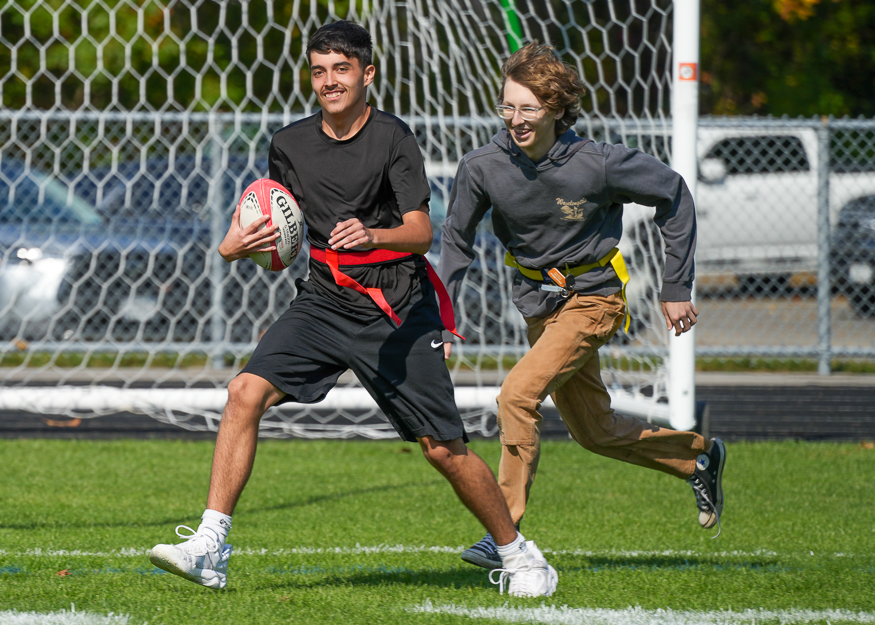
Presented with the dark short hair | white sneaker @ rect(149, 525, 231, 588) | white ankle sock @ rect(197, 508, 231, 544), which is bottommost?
white sneaker @ rect(149, 525, 231, 588)

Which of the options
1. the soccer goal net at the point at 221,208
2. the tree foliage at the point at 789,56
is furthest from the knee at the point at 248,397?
the tree foliage at the point at 789,56

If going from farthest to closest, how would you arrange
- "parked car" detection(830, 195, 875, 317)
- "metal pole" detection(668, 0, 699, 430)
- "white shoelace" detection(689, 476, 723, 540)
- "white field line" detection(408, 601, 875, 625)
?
"parked car" detection(830, 195, 875, 317) < "metal pole" detection(668, 0, 699, 430) < "white shoelace" detection(689, 476, 723, 540) < "white field line" detection(408, 601, 875, 625)

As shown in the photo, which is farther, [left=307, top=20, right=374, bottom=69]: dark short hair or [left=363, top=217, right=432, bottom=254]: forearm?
[left=307, top=20, right=374, bottom=69]: dark short hair

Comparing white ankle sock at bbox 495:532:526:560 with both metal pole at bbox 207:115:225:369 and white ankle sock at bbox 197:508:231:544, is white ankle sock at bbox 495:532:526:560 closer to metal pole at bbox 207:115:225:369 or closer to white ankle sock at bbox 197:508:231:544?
white ankle sock at bbox 197:508:231:544

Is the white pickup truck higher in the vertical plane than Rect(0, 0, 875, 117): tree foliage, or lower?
lower

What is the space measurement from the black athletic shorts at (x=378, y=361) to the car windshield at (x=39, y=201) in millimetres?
5965

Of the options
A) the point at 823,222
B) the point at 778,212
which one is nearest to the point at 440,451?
the point at 823,222

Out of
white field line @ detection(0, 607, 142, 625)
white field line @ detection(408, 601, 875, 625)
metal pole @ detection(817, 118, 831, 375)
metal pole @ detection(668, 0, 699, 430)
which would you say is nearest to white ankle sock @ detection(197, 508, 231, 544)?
white field line @ detection(0, 607, 142, 625)

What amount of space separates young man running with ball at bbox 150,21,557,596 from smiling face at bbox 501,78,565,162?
44 centimetres

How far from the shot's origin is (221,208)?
9.20 meters

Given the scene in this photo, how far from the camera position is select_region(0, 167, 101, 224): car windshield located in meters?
9.17

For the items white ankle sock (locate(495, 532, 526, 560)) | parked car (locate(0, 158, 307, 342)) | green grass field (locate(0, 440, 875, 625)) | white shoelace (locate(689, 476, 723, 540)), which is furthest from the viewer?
parked car (locate(0, 158, 307, 342))

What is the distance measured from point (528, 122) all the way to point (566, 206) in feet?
1.20

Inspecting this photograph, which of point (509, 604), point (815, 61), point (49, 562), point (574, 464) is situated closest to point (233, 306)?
point (574, 464)
